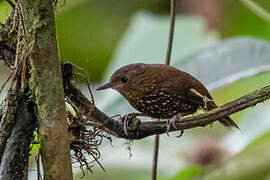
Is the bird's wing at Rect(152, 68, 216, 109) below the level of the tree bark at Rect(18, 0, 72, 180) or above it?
above

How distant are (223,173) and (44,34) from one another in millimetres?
794

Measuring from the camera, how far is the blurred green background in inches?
95.7

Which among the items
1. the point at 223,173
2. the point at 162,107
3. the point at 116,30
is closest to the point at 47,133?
the point at 223,173

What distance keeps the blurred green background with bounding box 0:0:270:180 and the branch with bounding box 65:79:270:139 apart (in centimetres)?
20

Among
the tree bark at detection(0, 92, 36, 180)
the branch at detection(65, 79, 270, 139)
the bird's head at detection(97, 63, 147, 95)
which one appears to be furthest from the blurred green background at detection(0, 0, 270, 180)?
the tree bark at detection(0, 92, 36, 180)

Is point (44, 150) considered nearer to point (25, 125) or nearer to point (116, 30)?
point (25, 125)

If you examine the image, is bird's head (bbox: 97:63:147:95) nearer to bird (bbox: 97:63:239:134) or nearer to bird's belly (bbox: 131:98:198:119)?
bird (bbox: 97:63:239:134)

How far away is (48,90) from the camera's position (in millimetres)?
1463

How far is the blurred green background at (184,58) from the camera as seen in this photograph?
2.43 m

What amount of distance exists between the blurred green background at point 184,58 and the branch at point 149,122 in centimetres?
20

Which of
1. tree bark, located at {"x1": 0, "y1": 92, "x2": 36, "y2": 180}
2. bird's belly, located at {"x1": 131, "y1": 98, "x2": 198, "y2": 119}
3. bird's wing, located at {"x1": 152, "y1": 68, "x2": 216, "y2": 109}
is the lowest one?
tree bark, located at {"x1": 0, "y1": 92, "x2": 36, "y2": 180}

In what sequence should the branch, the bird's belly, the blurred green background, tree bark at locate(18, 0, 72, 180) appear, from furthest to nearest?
the blurred green background < the bird's belly < the branch < tree bark at locate(18, 0, 72, 180)

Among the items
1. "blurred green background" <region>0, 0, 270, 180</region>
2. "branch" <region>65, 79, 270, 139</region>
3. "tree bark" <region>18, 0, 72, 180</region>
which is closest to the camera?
"tree bark" <region>18, 0, 72, 180</region>

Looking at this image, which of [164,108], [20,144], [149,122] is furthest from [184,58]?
[20,144]
